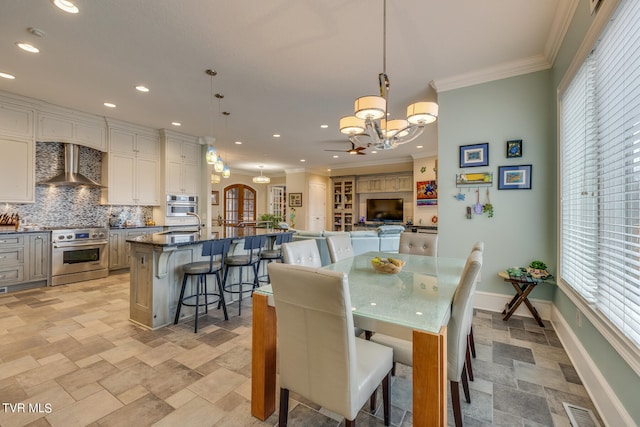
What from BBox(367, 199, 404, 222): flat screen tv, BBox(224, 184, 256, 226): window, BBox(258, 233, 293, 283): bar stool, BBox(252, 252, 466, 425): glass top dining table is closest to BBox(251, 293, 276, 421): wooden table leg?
BBox(252, 252, 466, 425): glass top dining table

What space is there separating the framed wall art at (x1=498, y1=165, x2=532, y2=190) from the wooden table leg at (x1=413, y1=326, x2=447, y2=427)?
2.72m

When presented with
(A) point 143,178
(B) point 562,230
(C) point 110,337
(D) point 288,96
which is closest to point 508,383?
(B) point 562,230

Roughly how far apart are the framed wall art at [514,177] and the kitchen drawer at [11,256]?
21.0 feet

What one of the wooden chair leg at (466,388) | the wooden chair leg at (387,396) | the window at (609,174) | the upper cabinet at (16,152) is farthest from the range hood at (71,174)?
the window at (609,174)

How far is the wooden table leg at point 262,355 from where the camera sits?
160 cm

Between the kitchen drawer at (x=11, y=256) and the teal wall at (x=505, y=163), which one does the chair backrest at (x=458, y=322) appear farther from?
the kitchen drawer at (x=11, y=256)

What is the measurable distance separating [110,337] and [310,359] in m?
2.46

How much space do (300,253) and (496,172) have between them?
2.54 meters

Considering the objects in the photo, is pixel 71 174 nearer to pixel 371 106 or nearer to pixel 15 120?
pixel 15 120

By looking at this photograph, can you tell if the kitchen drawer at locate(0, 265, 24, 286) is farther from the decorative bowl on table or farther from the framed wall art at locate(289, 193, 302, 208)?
the framed wall art at locate(289, 193, 302, 208)

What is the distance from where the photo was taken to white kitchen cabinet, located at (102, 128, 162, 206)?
5176 millimetres

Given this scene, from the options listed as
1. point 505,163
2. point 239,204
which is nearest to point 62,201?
point 239,204

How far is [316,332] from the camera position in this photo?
1199 millimetres

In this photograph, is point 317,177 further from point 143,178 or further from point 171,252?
point 171,252
